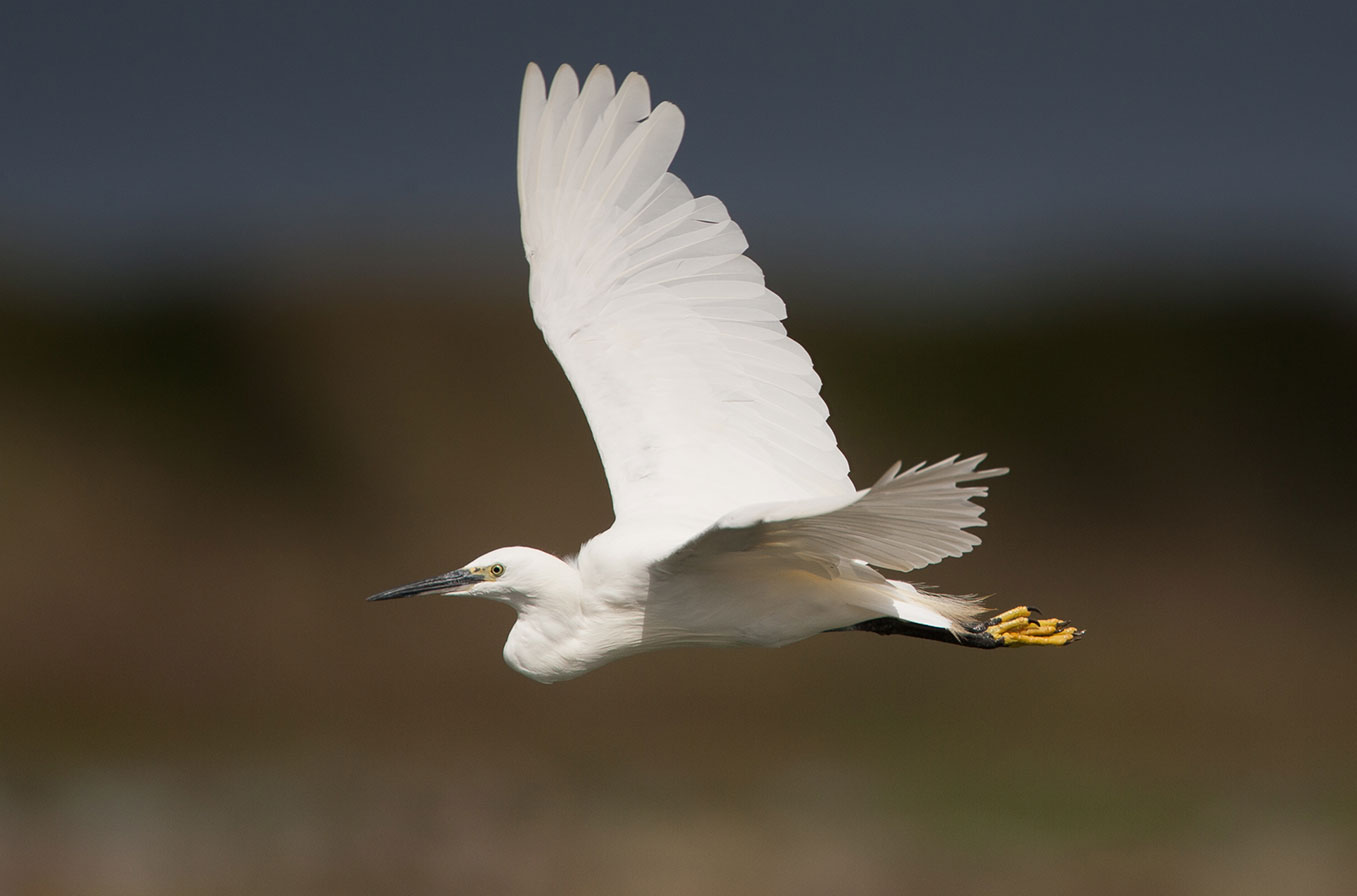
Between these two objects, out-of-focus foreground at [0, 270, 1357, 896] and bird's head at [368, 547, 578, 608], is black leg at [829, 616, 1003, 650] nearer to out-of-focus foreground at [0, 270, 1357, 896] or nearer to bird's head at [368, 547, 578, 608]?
bird's head at [368, 547, 578, 608]

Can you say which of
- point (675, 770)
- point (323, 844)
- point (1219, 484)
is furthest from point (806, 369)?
point (1219, 484)

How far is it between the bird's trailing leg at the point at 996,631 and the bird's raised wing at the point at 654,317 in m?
0.46

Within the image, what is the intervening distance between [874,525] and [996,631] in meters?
1.23

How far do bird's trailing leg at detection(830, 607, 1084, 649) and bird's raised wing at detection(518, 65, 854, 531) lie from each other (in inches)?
18.0

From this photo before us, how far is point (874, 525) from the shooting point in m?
3.82

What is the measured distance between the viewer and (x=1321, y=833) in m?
16.0

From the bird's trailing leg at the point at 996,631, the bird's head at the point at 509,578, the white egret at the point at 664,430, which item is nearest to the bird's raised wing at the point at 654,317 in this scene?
the white egret at the point at 664,430

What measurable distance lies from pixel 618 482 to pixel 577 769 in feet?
40.8

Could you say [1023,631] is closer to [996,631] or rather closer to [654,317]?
[996,631]

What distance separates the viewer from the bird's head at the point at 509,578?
4.63 meters

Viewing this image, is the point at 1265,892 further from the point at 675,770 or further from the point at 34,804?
the point at 34,804

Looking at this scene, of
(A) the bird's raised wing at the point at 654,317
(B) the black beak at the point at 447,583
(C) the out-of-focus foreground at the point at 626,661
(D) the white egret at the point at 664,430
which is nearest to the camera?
(D) the white egret at the point at 664,430

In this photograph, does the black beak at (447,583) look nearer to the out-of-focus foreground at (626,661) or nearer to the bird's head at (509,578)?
the bird's head at (509,578)

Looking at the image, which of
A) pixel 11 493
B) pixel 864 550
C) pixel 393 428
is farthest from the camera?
pixel 393 428
